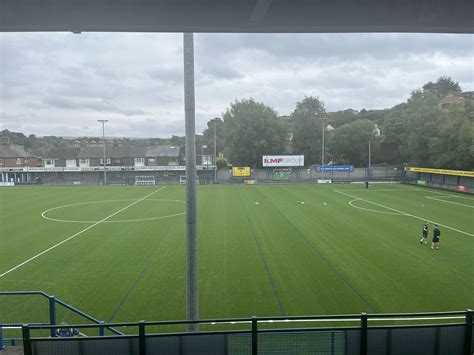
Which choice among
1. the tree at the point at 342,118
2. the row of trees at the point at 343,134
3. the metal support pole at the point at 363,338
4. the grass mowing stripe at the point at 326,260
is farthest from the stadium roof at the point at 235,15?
the tree at the point at 342,118

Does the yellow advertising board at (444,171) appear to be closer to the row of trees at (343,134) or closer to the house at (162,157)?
the row of trees at (343,134)

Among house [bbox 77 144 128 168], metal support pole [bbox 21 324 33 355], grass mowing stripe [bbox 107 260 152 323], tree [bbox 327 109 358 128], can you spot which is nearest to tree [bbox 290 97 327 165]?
tree [bbox 327 109 358 128]

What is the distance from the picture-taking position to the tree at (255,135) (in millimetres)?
75500

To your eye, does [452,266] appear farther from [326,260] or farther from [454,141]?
[454,141]

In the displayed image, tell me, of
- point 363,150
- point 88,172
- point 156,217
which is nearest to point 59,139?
point 88,172

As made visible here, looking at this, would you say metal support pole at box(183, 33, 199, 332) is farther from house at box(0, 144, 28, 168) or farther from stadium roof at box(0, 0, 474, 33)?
→ house at box(0, 144, 28, 168)

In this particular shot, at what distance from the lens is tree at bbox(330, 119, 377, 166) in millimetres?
78875

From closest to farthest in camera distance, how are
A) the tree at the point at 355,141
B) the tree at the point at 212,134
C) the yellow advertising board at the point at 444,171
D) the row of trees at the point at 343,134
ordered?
the yellow advertising board at the point at 444,171
the row of trees at the point at 343,134
the tree at the point at 355,141
the tree at the point at 212,134

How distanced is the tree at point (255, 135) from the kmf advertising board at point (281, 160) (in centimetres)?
976

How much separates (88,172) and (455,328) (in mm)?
75721

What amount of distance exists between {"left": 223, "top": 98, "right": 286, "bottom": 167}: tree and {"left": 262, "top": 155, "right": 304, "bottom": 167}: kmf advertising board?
976 centimetres

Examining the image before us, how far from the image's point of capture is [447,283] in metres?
15.1

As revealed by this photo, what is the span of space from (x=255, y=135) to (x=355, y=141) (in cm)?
2053

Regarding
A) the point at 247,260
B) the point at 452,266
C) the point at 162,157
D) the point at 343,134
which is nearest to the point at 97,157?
the point at 162,157
